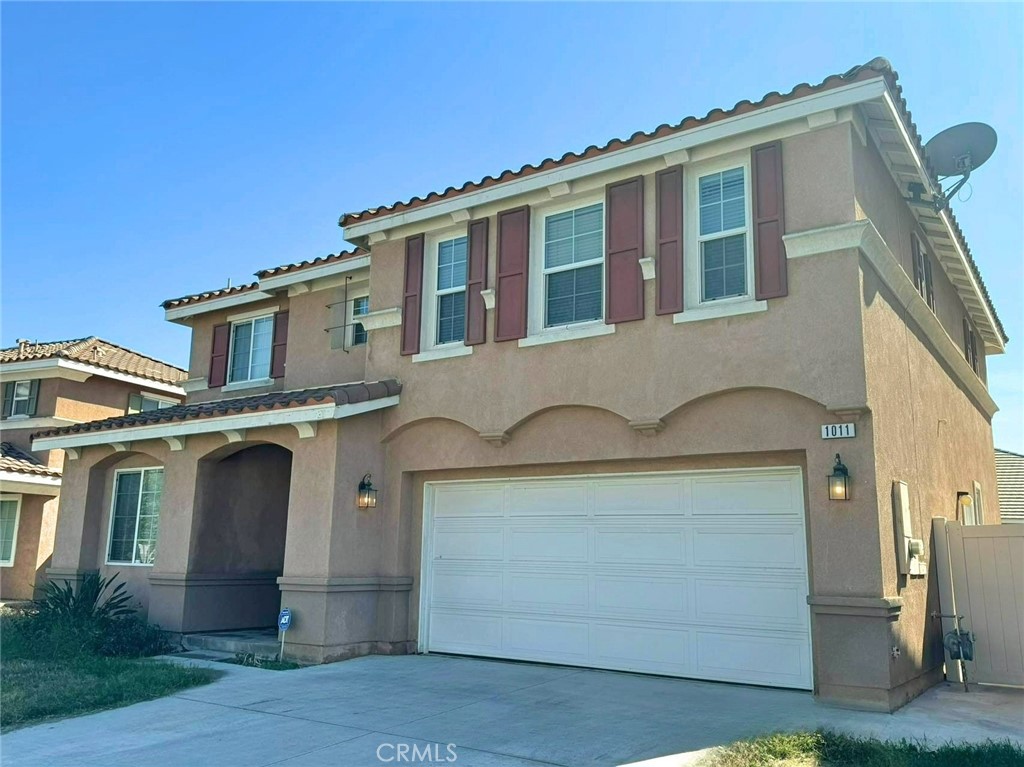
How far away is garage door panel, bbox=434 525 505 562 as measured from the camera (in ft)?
38.2

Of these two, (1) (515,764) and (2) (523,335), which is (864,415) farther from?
(1) (515,764)

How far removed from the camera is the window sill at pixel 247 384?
15.7 meters

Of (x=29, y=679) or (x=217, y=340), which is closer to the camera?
(x=29, y=679)

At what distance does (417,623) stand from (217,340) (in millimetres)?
7826

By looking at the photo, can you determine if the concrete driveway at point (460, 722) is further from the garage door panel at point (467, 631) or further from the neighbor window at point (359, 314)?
the neighbor window at point (359, 314)

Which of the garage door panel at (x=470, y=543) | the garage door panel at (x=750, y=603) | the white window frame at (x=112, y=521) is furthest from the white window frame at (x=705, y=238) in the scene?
the white window frame at (x=112, y=521)

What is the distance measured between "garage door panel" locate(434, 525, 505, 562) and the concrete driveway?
6.42 feet

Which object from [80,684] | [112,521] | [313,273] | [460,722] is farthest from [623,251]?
[112,521]

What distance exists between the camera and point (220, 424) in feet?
40.9

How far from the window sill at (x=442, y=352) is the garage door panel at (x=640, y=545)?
311 centimetres

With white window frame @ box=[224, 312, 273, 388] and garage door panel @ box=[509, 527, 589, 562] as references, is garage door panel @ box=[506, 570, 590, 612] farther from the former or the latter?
white window frame @ box=[224, 312, 273, 388]

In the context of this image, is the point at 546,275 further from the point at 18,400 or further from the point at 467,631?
the point at 18,400

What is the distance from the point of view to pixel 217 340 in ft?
54.6

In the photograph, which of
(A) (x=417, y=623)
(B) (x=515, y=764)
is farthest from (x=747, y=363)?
(A) (x=417, y=623)
